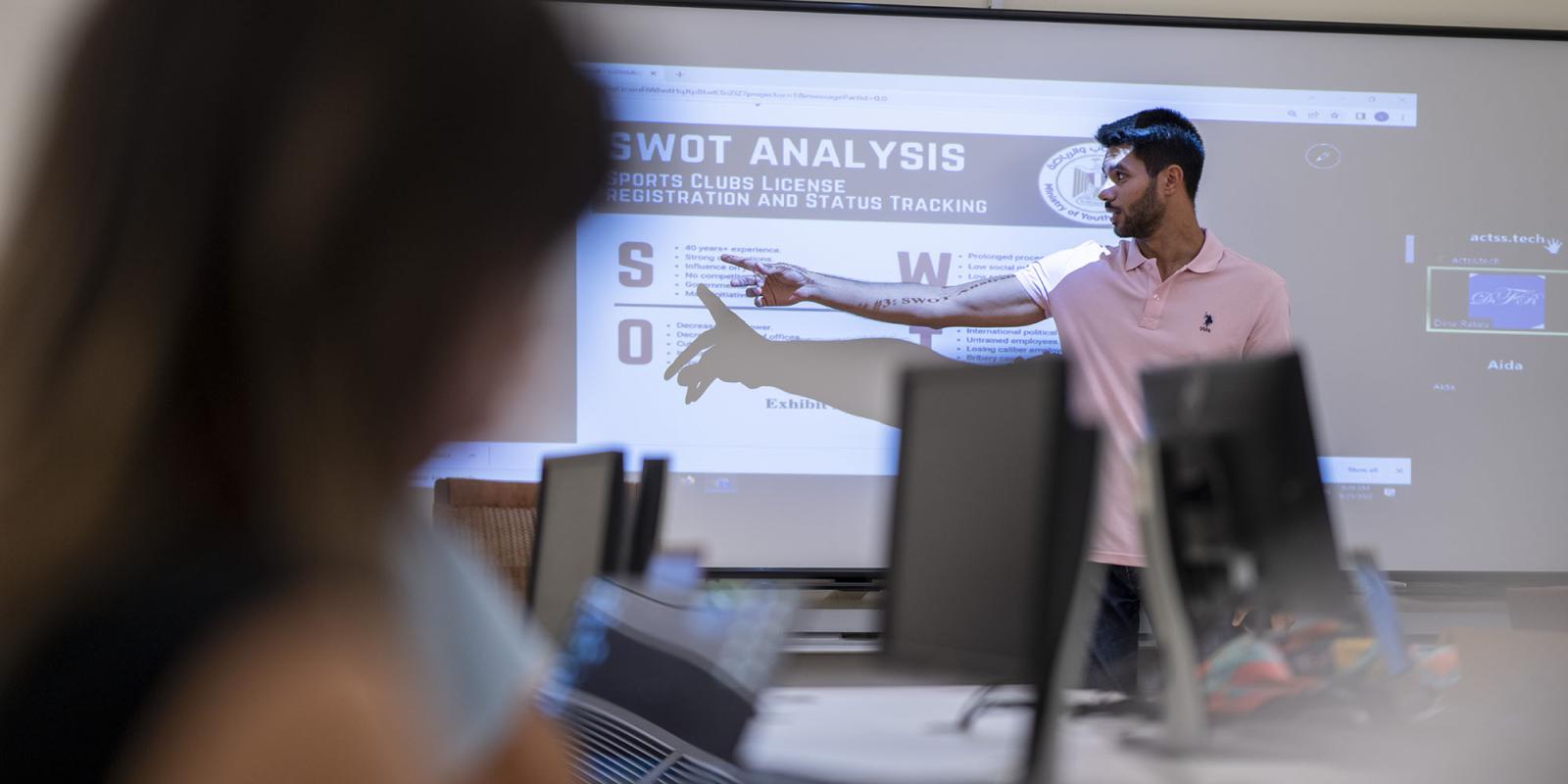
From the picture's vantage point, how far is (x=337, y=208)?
0.40 metres

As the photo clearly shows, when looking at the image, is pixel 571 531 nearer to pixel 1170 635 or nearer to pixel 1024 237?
pixel 1170 635

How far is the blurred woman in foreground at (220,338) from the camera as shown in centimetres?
38

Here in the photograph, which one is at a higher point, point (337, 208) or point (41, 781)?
point (337, 208)

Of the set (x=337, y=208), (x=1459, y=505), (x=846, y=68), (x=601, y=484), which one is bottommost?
(x=1459, y=505)

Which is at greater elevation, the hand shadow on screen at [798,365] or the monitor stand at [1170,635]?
the hand shadow on screen at [798,365]

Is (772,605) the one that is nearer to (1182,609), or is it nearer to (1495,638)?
(1182,609)

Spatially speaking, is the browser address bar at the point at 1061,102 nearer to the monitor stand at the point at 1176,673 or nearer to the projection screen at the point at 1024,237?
the projection screen at the point at 1024,237

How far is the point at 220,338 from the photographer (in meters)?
0.40

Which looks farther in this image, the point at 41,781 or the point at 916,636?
the point at 916,636

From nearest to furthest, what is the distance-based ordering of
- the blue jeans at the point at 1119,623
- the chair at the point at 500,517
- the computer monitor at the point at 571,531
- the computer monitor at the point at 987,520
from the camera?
the computer monitor at the point at 987,520 < the computer monitor at the point at 571,531 < the chair at the point at 500,517 < the blue jeans at the point at 1119,623

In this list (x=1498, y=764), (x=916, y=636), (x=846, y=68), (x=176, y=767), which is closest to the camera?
(x=176, y=767)

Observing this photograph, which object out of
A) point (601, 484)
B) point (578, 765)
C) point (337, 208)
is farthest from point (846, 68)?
point (337, 208)

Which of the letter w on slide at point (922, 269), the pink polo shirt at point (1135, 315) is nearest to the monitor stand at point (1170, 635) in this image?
the pink polo shirt at point (1135, 315)

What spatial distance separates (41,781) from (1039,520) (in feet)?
2.60
